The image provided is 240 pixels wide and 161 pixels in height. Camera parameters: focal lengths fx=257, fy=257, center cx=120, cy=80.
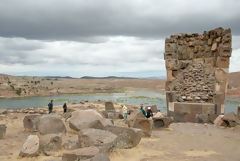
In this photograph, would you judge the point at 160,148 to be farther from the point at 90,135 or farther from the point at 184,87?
the point at 184,87

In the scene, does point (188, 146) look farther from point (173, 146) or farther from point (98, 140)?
point (98, 140)

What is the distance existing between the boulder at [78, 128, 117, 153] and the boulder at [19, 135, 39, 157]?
3.91 ft

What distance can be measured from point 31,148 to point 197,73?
11313 millimetres

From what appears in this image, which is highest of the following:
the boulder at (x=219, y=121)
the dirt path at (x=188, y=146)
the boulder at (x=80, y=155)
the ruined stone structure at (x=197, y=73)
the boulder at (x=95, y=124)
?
the ruined stone structure at (x=197, y=73)

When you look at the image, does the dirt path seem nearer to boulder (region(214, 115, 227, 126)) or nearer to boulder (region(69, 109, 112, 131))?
boulder (region(214, 115, 227, 126))

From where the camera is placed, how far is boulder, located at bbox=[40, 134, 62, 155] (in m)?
7.10

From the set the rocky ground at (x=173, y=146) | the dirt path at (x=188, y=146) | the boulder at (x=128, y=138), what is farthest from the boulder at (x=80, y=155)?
the boulder at (x=128, y=138)

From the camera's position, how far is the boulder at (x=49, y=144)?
7.10 m


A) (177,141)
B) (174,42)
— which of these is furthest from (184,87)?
(177,141)

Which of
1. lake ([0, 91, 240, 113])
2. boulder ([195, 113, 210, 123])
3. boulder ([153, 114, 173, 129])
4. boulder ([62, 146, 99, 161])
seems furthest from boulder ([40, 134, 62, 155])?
lake ([0, 91, 240, 113])

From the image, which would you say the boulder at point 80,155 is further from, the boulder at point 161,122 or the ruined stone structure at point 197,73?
the ruined stone structure at point 197,73

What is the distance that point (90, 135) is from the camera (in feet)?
23.3

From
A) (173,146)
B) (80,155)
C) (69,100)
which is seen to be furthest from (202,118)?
(69,100)

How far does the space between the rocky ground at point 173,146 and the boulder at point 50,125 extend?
1.26ft
